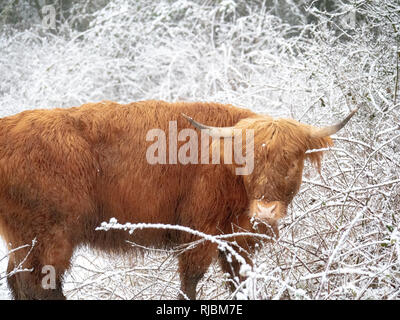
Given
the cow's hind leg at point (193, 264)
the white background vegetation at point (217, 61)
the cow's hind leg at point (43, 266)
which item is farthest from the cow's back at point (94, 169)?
the white background vegetation at point (217, 61)

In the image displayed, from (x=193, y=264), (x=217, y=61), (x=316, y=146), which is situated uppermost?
(x=316, y=146)

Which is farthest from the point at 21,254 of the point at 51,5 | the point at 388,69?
the point at 51,5

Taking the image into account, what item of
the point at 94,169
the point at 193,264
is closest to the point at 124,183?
the point at 94,169

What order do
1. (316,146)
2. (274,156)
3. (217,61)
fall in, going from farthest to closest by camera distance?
(217,61) → (316,146) → (274,156)

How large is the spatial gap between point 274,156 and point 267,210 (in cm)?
41

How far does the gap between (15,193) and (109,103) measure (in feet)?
3.58

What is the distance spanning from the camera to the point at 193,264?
383 cm

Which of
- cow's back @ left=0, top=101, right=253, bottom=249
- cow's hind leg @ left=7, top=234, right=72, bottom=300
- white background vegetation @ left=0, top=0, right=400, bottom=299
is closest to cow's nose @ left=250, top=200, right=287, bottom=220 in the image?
cow's back @ left=0, top=101, right=253, bottom=249

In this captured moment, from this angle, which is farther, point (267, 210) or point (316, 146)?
point (316, 146)

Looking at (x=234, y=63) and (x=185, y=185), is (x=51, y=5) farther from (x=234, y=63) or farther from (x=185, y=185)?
(x=185, y=185)

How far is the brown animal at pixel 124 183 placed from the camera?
355cm

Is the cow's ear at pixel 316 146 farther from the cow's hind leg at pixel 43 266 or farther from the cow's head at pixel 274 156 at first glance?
the cow's hind leg at pixel 43 266

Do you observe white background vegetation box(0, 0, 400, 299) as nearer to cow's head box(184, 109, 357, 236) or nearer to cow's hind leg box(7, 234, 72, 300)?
cow's hind leg box(7, 234, 72, 300)

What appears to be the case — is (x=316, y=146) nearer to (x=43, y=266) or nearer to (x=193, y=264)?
(x=193, y=264)
